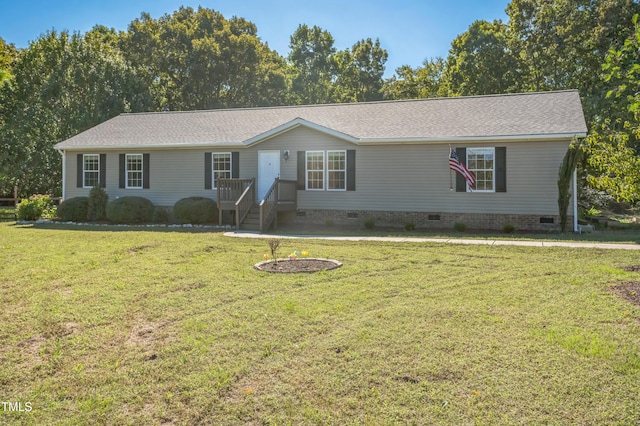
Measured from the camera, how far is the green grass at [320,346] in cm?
336

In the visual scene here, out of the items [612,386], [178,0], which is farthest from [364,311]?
[178,0]

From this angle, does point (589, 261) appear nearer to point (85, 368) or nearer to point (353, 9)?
point (85, 368)

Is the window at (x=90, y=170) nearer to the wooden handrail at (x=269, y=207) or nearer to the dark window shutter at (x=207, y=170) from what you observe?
the dark window shutter at (x=207, y=170)

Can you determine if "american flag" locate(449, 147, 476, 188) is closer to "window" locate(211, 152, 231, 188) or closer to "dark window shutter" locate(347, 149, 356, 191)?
"dark window shutter" locate(347, 149, 356, 191)

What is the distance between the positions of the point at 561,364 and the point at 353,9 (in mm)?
16669

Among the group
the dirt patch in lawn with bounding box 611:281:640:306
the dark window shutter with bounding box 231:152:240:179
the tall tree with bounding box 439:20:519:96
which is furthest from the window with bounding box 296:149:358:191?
the tall tree with bounding box 439:20:519:96

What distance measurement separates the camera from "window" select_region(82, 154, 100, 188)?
1895 cm

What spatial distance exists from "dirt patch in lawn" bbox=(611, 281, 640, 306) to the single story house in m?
8.10

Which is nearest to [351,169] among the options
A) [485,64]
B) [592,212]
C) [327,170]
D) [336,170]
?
[336,170]

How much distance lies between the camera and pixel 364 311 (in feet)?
17.9

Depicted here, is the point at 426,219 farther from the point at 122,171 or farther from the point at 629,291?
the point at 122,171

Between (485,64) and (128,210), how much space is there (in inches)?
793

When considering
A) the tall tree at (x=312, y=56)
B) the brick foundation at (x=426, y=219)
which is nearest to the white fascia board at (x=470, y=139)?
the brick foundation at (x=426, y=219)

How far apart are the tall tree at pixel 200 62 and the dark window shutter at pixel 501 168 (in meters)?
26.1
